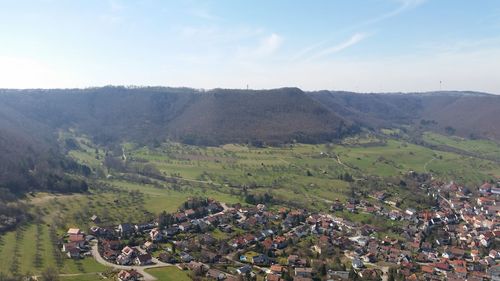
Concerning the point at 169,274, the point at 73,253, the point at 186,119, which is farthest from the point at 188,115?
the point at 169,274

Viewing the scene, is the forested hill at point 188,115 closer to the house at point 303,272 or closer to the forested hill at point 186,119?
the forested hill at point 186,119

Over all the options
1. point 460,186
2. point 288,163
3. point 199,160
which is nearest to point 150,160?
point 199,160

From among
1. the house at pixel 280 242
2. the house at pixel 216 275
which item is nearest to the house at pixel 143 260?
the house at pixel 216 275

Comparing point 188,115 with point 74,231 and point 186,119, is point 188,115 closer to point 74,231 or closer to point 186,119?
point 186,119

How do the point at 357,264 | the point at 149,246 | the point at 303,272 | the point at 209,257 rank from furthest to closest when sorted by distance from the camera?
the point at 149,246 → the point at 209,257 → the point at 357,264 → the point at 303,272

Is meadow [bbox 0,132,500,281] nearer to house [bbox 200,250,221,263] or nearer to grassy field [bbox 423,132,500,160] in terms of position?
grassy field [bbox 423,132,500,160]
